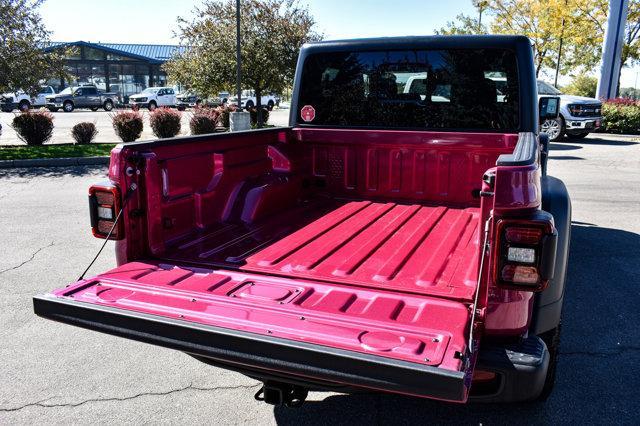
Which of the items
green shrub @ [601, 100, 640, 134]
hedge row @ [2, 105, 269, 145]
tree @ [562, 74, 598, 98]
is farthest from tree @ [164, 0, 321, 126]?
tree @ [562, 74, 598, 98]

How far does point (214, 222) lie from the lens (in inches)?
146

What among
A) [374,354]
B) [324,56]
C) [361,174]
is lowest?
[374,354]

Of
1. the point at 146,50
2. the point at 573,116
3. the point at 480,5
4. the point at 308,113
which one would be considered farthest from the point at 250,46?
the point at 146,50

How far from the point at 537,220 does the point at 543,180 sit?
68.2 inches

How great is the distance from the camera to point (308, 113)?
477cm

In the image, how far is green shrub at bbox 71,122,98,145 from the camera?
14985 millimetres

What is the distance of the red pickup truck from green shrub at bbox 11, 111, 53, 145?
1172 centimetres

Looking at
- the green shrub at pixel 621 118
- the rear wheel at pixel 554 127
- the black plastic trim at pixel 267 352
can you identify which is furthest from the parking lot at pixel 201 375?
the green shrub at pixel 621 118

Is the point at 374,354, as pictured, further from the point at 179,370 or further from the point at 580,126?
the point at 580,126

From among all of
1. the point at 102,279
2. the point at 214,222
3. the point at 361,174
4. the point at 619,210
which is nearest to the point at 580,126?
the point at 619,210

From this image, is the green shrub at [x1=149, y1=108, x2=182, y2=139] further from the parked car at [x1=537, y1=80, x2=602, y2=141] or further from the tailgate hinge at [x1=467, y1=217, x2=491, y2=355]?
the tailgate hinge at [x1=467, y1=217, x2=491, y2=355]

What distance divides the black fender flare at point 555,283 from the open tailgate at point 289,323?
40 cm

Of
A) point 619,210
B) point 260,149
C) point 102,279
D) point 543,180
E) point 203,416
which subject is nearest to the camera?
point 102,279

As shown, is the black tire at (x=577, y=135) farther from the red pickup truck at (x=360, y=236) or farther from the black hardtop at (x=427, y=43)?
the black hardtop at (x=427, y=43)
